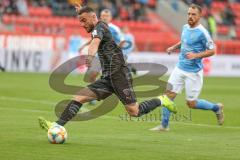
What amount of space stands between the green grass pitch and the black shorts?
2.35ft

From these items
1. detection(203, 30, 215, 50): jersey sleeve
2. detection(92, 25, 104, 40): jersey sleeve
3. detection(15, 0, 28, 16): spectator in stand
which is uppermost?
detection(92, 25, 104, 40): jersey sleeve

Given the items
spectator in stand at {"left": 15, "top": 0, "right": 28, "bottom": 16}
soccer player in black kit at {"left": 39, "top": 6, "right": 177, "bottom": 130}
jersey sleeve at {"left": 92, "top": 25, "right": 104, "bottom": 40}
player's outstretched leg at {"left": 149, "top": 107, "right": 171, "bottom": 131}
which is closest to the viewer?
jersey sleeve at {"left": 92, "top": 25, "right": 104, "bottom": 40}

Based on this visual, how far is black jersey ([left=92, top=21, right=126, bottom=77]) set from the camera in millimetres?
11266

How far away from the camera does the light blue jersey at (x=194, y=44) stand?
13.4 m

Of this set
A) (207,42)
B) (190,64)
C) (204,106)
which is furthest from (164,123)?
(207,42)

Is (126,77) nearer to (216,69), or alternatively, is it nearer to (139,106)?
(139,106)

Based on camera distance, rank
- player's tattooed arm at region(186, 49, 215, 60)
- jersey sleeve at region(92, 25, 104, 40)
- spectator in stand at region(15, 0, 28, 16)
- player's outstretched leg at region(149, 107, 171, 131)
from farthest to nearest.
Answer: spectator in stand at region(15, 0, 28, 16), player's outstretched leg at region(149, 107, 171, 131), player's tattooed arm at region(186, 49, 215, 60), jersey sleeve at region(92, 25, 104, 40)

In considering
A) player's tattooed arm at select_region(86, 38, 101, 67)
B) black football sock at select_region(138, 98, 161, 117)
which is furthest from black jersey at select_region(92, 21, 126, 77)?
black football sock at select_region(138, 98, 161, 117)

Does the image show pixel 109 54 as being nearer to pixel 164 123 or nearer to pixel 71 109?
pixel 71 109

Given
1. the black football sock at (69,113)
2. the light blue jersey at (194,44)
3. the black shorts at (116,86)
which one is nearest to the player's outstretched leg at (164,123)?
the light blue jersey at (194,44)

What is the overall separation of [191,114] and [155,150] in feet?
22.0

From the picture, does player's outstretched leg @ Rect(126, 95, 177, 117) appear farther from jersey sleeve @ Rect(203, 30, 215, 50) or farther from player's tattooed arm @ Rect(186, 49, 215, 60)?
jersey sleeve @ Rect(203, 30, 215, 50)

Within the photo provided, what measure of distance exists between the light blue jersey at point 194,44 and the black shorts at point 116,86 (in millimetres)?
2203

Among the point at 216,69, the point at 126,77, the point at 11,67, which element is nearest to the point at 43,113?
the point at 126,77
